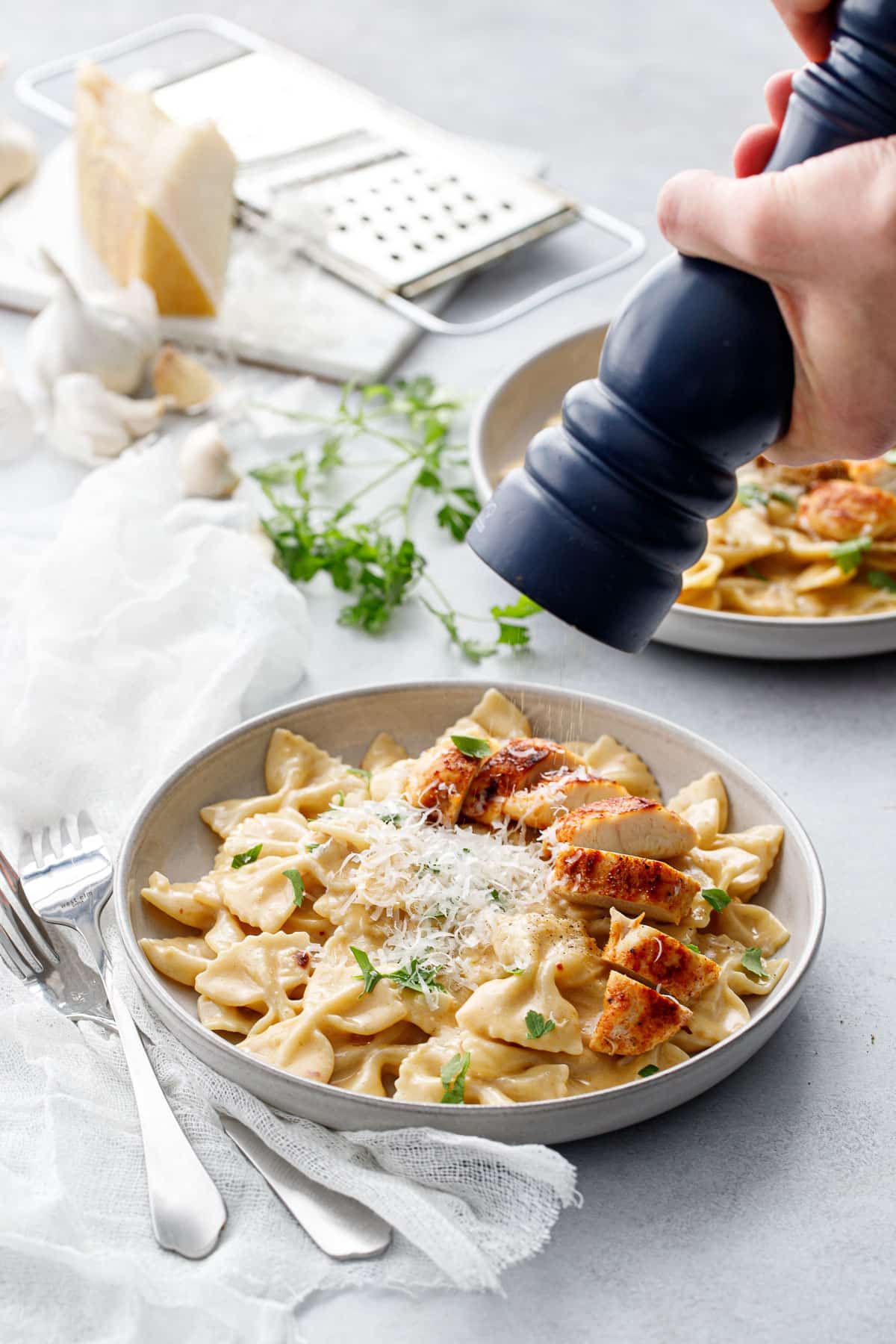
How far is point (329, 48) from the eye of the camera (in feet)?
25.5

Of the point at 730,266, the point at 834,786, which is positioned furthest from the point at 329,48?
the point at 730,266

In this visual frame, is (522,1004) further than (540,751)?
No

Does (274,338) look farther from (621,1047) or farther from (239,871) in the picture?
(621,1047)

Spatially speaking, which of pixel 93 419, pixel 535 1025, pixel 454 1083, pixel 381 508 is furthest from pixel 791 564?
pixel 93 419

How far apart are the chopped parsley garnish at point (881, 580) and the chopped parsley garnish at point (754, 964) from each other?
144cm

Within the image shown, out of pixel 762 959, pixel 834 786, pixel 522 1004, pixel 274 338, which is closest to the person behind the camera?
pixel 522 1004

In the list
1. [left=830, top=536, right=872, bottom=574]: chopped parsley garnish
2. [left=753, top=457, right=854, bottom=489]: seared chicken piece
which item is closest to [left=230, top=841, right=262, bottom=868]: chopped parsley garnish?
[left=830, top=536, right=872, bottom=574]: chopped parsley garnish

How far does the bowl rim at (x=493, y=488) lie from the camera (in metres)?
3.45

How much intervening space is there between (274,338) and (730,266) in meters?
3.21

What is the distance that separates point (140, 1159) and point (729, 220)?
1.75m

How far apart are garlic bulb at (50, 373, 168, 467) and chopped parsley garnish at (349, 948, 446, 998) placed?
2504mm

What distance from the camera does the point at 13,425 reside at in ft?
15.3

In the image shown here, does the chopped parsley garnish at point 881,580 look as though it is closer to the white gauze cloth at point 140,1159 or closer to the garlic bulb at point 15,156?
the white gauze cloth at point 140,1159

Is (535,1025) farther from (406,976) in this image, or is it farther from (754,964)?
(754,964)
